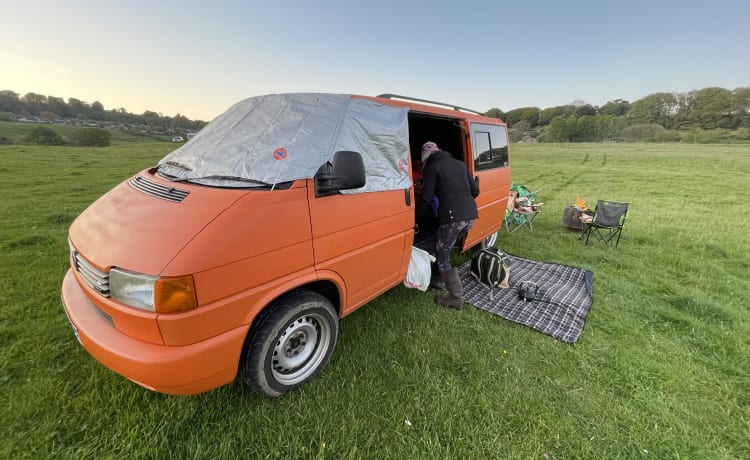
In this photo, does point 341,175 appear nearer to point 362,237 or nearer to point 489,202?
point 362,237

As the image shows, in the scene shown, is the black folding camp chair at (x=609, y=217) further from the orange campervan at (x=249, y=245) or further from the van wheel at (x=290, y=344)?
the van wheel at (x=290, y=344)

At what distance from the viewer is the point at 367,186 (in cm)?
258

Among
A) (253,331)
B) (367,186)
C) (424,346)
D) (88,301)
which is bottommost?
(424,346)

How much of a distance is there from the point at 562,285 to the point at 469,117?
108 inches

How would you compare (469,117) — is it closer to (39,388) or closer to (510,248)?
(510,248)

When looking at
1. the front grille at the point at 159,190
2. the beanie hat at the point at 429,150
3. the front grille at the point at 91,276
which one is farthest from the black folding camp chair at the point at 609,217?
the front grille at the point at 91,276

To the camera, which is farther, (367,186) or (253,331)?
(367,186)

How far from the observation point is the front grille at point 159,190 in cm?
203

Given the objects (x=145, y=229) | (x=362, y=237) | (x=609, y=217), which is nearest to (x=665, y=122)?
(x=609, y=217)

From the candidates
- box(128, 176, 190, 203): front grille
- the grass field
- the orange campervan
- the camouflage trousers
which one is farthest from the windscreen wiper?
the camouflage trousers

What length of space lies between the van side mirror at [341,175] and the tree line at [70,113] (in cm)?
4290

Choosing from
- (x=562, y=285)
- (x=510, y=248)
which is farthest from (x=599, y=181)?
(x=562, y=285)

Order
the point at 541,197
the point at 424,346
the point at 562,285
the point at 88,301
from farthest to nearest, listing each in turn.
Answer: the point at 541,197
the point at 562,285
the point at 424,346
the point at 88,301

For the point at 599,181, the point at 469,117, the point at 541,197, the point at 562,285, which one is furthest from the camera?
the point at 599,181
